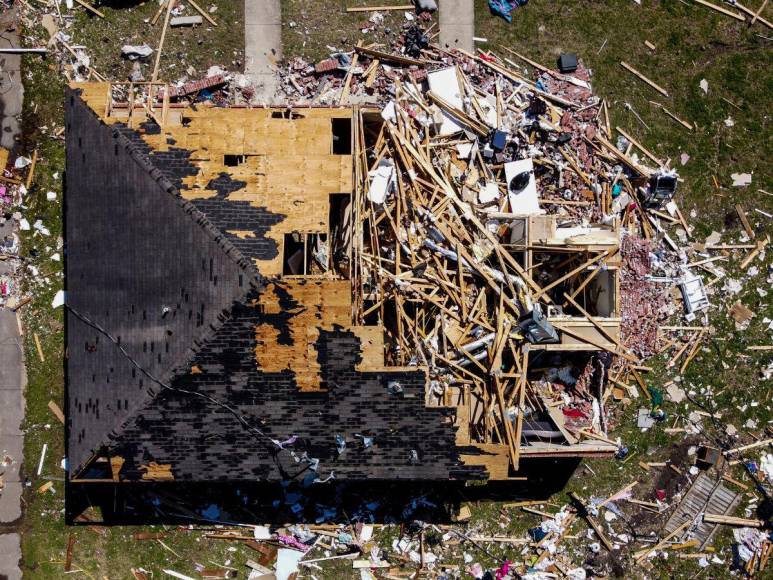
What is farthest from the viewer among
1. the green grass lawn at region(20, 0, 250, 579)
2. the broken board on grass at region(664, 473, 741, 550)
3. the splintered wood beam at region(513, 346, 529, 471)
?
the broken board on grass at region(664, 473, 741, 550)

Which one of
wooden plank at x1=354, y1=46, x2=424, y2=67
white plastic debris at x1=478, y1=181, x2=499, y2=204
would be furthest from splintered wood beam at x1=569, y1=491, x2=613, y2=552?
wooden plank at x1=354, y1=46, x2=424, y2=67

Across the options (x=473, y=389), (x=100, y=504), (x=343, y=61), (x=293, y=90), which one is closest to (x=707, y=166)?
(x=473, y=389)

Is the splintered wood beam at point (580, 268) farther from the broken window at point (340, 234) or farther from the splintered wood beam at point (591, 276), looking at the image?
the broken window at point (340, 234)

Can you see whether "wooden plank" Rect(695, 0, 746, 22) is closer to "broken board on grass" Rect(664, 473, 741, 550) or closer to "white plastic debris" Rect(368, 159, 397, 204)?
"white plastic debris" Rect(368, 159, 397, 204)

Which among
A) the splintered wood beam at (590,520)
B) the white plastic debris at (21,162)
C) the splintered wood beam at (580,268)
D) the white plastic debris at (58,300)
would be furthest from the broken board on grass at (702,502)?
the white plastic debris at (21,162)

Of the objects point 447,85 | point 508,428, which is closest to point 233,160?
point 447,85

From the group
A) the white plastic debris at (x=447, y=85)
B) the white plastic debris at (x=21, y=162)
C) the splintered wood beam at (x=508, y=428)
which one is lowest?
the splintered wood beam at (x=508, y=428)
